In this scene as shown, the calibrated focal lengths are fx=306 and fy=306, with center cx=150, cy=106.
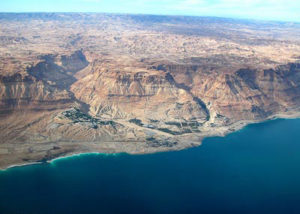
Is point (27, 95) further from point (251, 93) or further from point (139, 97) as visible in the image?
point (251, 93)

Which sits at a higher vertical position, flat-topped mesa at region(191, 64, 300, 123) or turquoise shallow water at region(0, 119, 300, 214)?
flat-topped mesa at region(191, 64, 300, 123)

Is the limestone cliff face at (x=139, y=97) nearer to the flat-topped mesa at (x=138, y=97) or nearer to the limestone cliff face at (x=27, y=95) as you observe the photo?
the flat-topped mesa at (x=138, y=97)

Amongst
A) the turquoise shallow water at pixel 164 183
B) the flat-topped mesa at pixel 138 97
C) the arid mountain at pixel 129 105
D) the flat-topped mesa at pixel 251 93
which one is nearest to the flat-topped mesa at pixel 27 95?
the arid mountain at pixel 129 105

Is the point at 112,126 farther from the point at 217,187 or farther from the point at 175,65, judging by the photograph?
the point at 175,65

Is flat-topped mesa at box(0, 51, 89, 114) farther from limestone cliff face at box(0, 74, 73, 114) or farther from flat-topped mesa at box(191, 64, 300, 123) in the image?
flat-topped mesa at box(191, 64, 300, 123)

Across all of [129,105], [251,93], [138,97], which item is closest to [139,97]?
[138,97]

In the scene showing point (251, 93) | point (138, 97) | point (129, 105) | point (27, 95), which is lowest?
point (129, 105)

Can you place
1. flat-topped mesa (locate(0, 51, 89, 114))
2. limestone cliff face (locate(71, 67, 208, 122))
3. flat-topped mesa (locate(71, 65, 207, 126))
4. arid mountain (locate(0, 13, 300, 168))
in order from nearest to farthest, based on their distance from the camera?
arid mountain (locate(0, 13, 300, 168)) < flat-topped mesa (locate(0, 51, 89, 114)) < limestone cliff face (locate(71, 67, 208, 122)) < flat-topped mesa (locate(71, 65, 207, 126))

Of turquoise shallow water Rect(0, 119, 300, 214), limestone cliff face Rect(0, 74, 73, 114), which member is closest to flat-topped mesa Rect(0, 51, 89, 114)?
limestone cliff face Rect(0, 74, 73, 114)
